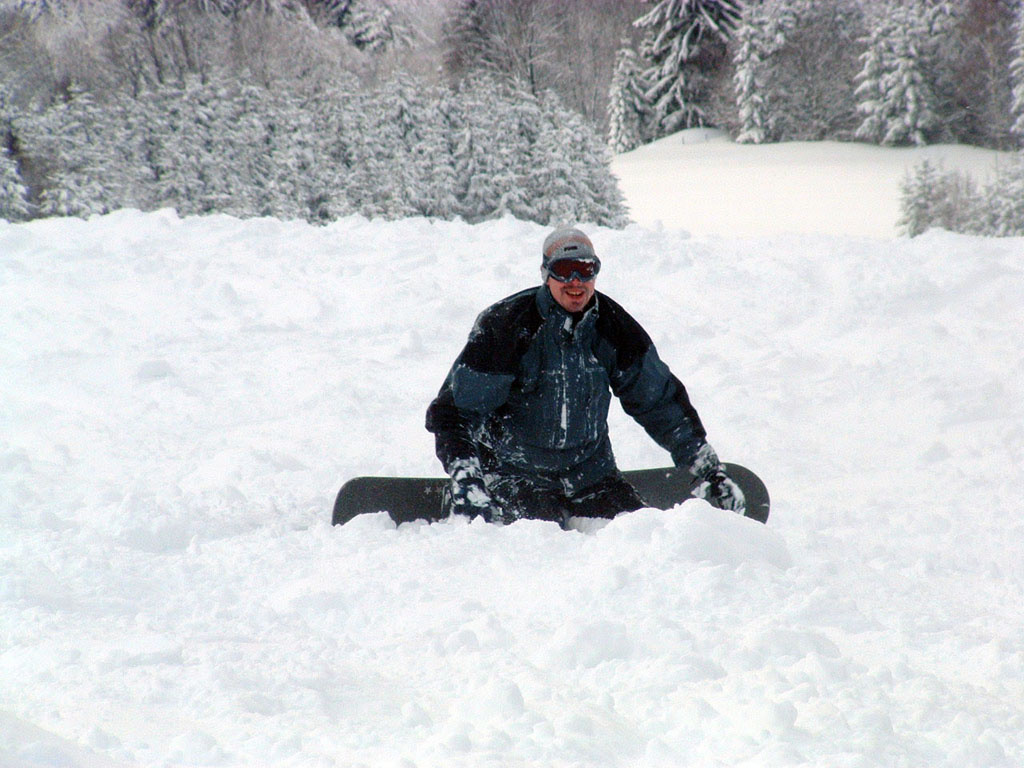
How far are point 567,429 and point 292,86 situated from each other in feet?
76.3

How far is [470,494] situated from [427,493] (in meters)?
0.64

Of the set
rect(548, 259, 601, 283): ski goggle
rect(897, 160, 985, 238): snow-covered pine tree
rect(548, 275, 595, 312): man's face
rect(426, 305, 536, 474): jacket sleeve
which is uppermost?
rect(548, 259, 601, 283): ski goggle

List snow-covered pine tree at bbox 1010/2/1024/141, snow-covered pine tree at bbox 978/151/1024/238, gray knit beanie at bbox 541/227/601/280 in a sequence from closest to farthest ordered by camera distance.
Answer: gray knit beanie at bbox 541/227/601/280 → snow-covered pine tree at bbox 1010/2/1024/141 → snow-covered pine tree at bbox 978/151/1024/238

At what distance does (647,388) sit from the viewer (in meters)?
3.78

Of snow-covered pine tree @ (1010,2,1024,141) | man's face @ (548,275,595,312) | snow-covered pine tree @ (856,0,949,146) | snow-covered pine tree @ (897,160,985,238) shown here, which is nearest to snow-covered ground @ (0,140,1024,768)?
man's face @ (548,275,595,312)

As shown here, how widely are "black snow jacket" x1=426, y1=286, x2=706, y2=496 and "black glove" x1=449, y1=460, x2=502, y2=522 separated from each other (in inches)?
1.7

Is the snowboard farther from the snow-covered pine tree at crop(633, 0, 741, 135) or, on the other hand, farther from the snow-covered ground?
the snow-covered pine tree at crop(633, 0, 741, 135)

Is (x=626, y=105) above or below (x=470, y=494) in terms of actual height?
above

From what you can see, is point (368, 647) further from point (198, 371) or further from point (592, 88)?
point (592, 88)

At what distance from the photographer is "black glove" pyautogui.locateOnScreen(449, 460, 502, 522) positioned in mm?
3500

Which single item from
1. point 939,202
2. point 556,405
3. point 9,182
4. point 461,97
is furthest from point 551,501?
point 9,182

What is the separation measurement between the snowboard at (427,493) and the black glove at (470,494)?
330 mm

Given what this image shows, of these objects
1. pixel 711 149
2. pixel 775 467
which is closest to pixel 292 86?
pixel 711 149

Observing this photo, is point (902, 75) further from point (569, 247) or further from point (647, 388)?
point (569, 247)
